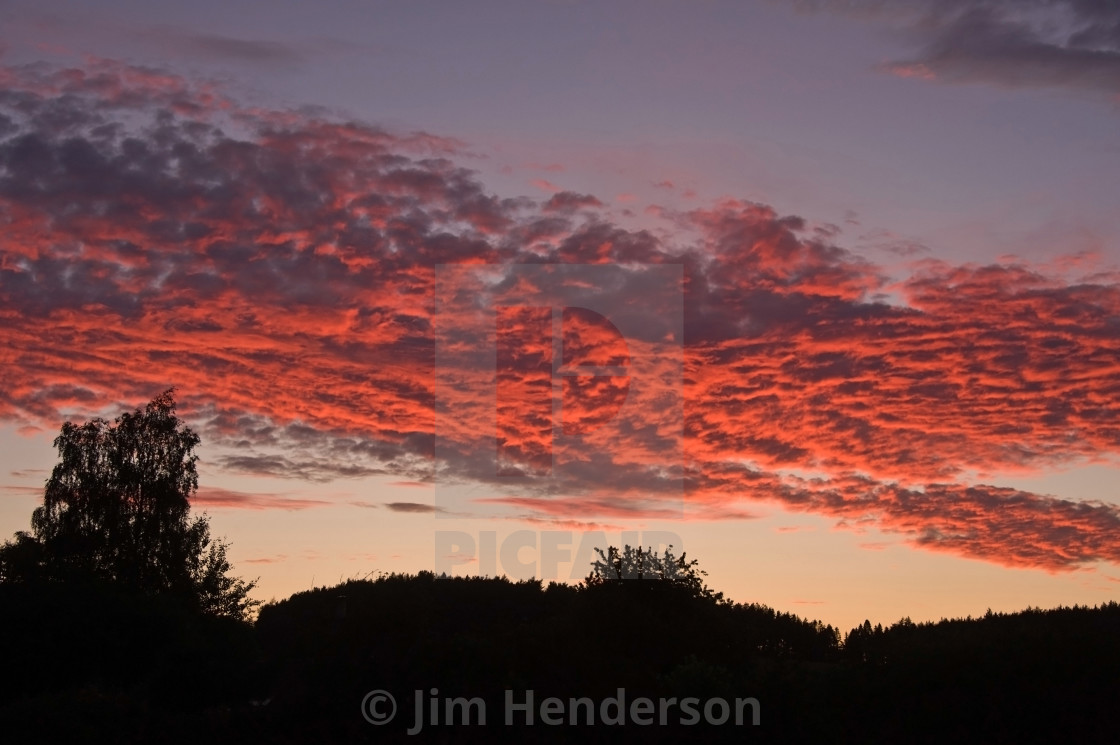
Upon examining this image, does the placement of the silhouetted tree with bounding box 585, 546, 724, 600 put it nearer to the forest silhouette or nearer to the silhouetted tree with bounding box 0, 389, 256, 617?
the forest silhouette

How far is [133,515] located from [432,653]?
83.8ft

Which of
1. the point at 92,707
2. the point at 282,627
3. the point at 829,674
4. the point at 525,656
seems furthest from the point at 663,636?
the point at 282,627

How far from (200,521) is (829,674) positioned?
92.8ft

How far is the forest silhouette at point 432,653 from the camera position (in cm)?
1614

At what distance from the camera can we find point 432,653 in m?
17.3

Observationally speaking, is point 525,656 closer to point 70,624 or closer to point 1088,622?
point 70,624
